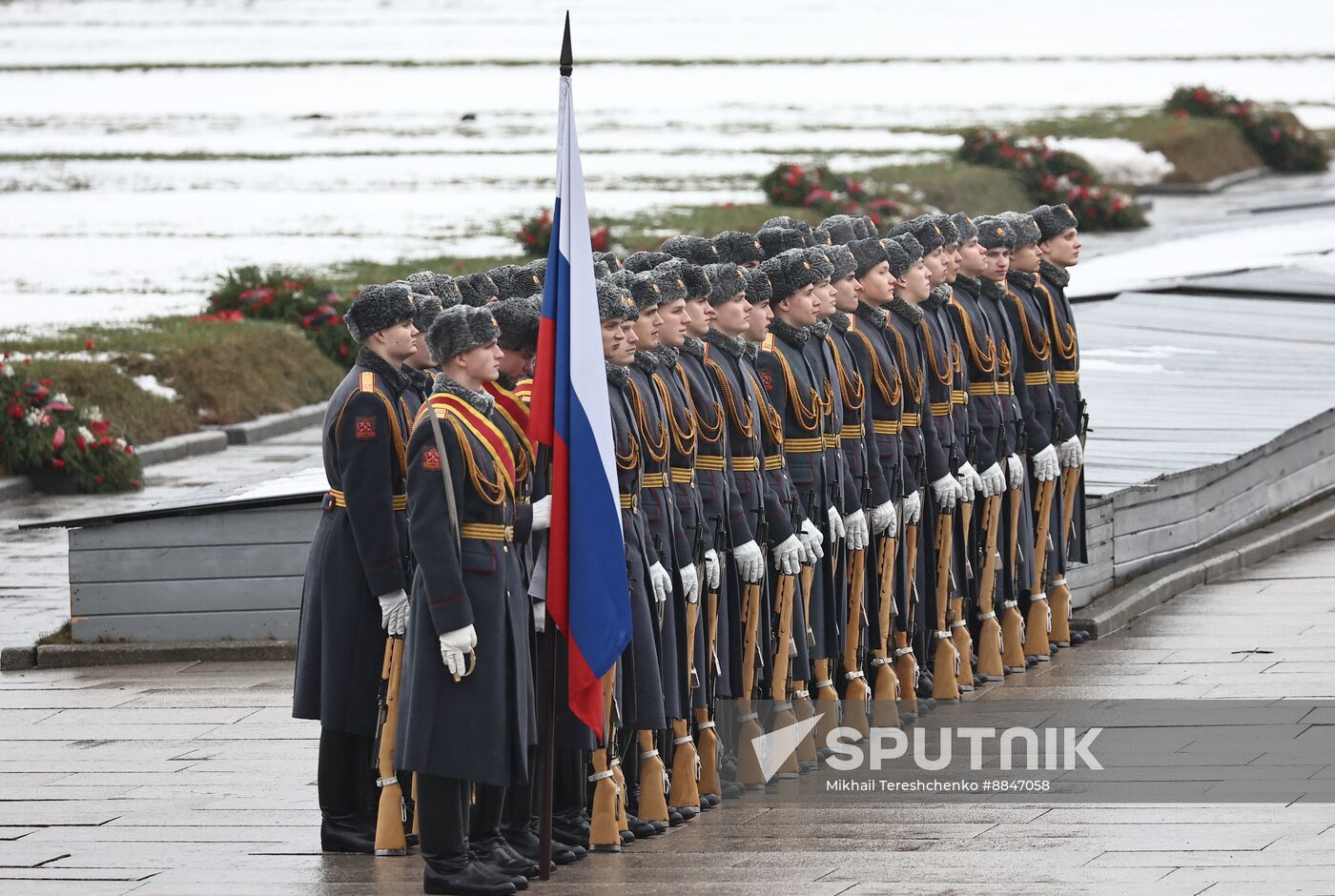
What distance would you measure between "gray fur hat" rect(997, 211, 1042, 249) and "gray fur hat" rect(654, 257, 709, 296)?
117 inches

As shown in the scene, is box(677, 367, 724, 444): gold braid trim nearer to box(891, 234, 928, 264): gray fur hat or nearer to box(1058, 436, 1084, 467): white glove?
box(891, 234, 928, 264): gray fur hat

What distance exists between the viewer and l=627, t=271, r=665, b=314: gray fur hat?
29.2 ft

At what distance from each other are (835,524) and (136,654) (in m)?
3.75

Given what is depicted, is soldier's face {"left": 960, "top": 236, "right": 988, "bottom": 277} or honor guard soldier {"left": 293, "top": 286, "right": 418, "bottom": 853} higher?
soldier's face {"left": 960, "top": 236, "right": 988, "bottom": 277}

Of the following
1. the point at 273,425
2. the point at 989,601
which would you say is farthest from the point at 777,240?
the point at 273,425

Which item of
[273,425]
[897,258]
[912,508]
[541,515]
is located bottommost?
[273,425]

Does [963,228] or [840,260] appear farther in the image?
[963,228]

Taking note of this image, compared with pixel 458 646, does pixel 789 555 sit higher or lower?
lower

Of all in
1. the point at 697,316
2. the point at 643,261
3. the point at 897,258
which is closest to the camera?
the point at 697,316

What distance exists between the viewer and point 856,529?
10.4 meters

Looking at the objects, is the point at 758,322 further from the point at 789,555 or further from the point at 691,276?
the point at 789,555

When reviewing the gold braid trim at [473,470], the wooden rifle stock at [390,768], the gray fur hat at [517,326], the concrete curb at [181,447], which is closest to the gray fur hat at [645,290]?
the gray fur hat at [517,326]

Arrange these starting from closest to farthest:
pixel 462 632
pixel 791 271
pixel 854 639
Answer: pixel 462 632, pixel 791 271, pixel 854 639

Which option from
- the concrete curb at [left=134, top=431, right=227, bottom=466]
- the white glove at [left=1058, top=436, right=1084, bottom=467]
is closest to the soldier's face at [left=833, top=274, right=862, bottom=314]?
the white glove at [left=1058, top=436, right=1084, bottom=467]
